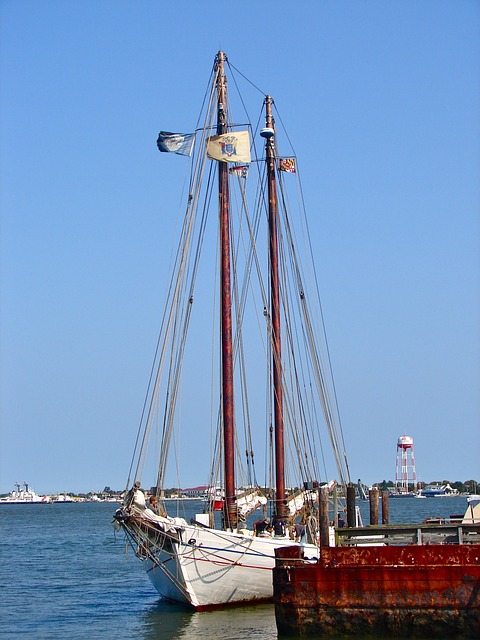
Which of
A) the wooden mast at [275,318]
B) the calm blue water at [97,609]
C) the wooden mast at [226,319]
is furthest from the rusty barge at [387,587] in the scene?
the wooden mast at [275,318]

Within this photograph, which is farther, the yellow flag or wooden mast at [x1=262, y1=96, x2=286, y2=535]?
wooden mast at [x1=262, y1=96, x2=286, y2=535]

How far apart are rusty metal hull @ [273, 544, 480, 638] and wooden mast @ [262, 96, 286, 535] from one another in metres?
14.1

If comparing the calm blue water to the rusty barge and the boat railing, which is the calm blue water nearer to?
the rusty barge

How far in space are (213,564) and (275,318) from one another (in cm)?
1526

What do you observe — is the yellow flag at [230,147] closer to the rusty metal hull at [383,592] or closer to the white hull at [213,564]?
the white hull at [213,564]

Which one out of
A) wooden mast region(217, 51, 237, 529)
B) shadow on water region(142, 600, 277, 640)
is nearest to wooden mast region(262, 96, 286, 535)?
wooden mast region(217, 51, 237, 529)

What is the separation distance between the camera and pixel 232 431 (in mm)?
41344

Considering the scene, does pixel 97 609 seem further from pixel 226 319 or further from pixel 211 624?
pixel 226 319

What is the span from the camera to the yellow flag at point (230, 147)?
4400cm

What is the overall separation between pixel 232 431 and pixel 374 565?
1362cm

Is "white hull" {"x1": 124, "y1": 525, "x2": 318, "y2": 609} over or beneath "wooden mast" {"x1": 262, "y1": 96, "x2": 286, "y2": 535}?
beneath

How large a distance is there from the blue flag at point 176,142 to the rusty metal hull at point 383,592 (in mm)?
22636

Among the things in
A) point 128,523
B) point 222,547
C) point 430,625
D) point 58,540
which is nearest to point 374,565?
point 430,625

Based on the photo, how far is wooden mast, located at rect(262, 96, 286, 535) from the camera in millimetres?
45812
